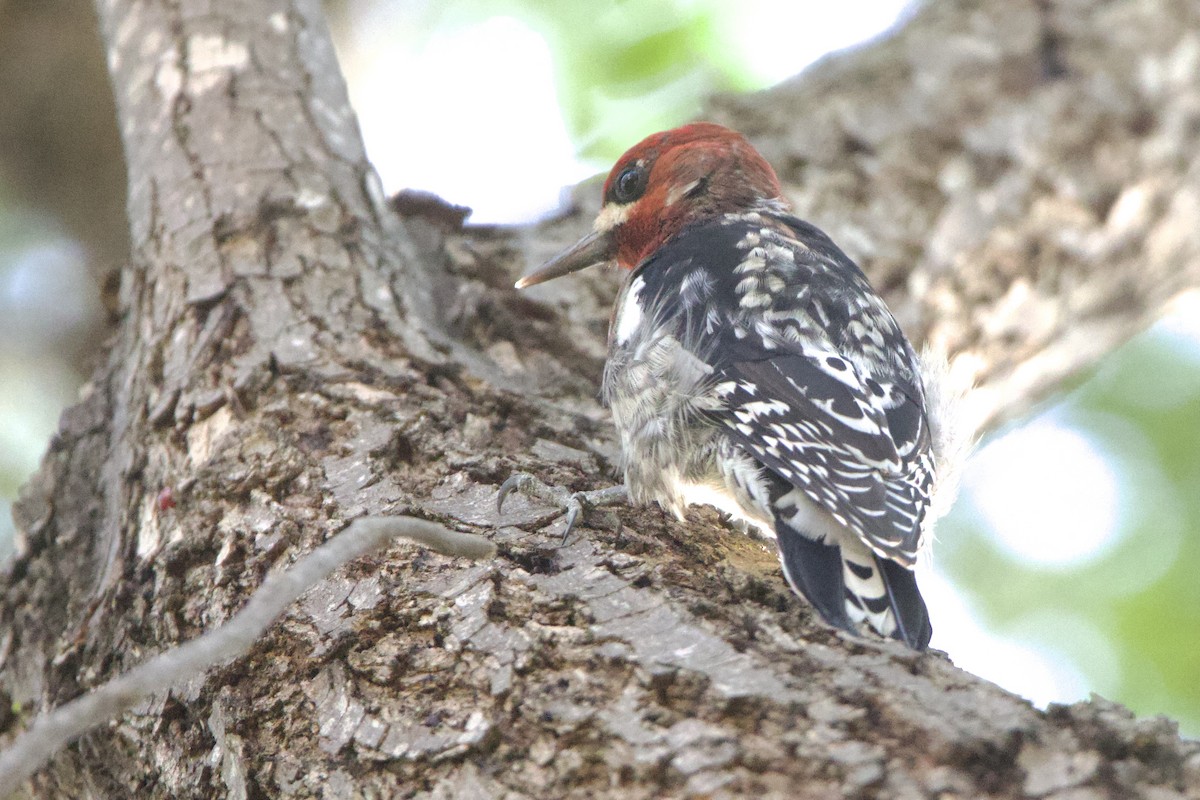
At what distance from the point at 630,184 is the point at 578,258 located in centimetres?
37

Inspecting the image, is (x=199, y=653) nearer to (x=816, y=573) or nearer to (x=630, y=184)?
(x=816, y=573)

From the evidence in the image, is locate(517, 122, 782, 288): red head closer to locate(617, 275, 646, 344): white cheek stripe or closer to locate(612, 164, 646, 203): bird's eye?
locate(612, 164, 646, 203): bird's eye

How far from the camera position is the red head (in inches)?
135

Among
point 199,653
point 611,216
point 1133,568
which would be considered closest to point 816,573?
point 199,653

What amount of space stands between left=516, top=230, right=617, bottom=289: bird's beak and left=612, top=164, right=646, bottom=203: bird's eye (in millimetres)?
165

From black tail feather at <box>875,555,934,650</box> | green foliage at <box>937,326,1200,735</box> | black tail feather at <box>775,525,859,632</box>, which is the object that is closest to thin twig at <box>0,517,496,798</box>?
black tail feather at <box>775,525,859,632</box>

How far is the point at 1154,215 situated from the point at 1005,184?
0.62 meters

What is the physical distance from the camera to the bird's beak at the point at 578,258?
3143 millimetres

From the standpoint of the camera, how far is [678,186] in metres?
3.46

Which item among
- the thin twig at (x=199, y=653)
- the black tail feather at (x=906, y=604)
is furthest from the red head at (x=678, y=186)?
the thin twig at (x=199, y=653)

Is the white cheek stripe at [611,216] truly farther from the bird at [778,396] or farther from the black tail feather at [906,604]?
the black tail feather at [906,604]

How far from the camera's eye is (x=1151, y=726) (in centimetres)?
129

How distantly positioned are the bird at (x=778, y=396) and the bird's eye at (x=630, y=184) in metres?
0.06

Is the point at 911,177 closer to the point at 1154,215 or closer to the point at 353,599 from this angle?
the point at 1154,215
